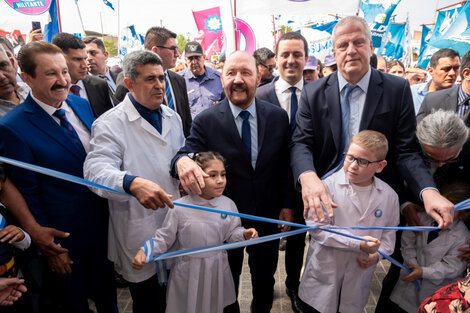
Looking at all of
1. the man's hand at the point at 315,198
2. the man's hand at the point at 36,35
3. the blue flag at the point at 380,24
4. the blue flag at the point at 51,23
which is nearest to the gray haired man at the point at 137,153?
the man's hand at the point at 315,198

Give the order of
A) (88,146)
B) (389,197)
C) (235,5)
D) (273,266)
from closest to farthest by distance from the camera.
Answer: (389,197), (88,146), (273,266), (235,5)

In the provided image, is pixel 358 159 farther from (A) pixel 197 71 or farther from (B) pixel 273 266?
(A) pixel 197 71

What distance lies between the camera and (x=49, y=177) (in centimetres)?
223

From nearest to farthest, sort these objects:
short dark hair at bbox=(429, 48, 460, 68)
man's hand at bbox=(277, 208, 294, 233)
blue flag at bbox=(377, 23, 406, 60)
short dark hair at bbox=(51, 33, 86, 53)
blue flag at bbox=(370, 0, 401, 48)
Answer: man's hand at bbox=(277, 208, 294, 233), short dark hair at bbox=(51, 33, 86, 53), short dark hair at bbox=(429, 48, 460, 68), blue flag at bbox=(370, 0, 401, 48), blue flag at bbox=(377, 23, 406, 60)

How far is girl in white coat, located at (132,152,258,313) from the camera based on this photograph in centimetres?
225

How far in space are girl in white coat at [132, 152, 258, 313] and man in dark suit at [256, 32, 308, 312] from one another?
3.76 feet

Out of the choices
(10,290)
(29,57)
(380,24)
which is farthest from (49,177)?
(380,24)

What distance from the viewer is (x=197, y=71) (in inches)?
244

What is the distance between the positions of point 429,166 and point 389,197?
1.43ft

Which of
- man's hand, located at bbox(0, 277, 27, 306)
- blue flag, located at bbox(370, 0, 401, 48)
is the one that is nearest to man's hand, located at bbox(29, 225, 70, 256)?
man's hand, located at bbox(0, 277, 27, 306)

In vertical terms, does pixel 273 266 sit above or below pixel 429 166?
below

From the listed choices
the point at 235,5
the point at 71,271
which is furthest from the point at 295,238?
the point at 235,5

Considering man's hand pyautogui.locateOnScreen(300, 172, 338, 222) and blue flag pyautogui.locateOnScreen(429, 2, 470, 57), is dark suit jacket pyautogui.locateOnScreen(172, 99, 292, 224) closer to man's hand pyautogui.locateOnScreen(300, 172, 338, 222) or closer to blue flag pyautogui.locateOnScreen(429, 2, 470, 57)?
man's hand pyautogui.locateOnScreen(300, 172, 338, 222)

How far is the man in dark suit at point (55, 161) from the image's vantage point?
→ 2107 mm
